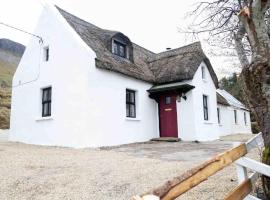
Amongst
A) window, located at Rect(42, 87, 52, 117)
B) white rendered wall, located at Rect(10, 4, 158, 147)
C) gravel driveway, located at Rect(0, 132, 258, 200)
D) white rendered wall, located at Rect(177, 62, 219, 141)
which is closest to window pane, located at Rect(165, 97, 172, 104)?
white rendered wall, located at Rect(177, 62, 219, 141)

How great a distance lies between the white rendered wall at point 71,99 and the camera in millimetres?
11445

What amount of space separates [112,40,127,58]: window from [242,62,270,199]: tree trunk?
36.3ft

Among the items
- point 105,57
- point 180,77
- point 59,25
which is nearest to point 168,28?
point 105,57

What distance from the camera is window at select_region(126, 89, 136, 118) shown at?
45.0 feet

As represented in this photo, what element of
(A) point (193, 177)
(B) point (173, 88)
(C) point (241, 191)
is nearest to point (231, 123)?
(B) point (173, 88)

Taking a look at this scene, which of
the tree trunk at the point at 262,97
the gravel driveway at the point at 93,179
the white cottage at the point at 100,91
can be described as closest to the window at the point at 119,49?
the white cottage at the point at 100,91

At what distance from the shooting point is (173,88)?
14.1 meters

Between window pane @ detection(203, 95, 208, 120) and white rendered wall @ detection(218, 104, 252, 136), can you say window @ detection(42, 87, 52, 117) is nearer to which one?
window pane @ detection(203, 95, 208, 120)

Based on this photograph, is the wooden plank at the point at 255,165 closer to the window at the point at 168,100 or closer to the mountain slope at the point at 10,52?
the window at the point at 168,100

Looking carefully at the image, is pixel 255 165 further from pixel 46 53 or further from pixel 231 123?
pixel 231 123

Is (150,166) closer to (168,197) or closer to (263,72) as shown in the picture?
(263,72)

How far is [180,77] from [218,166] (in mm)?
12066

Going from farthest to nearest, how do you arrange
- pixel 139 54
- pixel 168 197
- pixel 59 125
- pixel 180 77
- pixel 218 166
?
pixel 139 54, pixel 180 77, pixel 59 125, pixel 218 166, pixel 168 197

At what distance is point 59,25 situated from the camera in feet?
43.3
